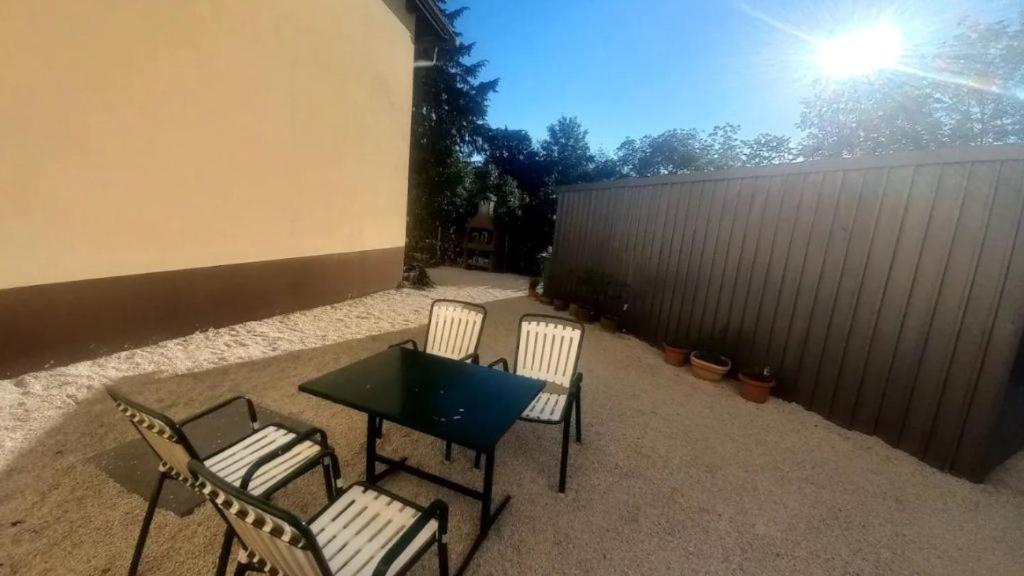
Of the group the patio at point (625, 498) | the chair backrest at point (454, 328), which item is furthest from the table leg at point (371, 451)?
the chair backrest at point (454, 328)

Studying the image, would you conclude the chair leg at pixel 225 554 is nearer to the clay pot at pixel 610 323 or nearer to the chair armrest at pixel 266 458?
the chair armrest at pixel 266 458

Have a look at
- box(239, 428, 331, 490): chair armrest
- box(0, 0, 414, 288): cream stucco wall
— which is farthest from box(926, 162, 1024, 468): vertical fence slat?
box(0, 0, 414, 288): cream stucco wall

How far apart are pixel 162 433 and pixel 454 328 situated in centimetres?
206

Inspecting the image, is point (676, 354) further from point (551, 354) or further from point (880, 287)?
point (551, 354)

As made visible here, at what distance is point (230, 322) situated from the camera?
4969 mm

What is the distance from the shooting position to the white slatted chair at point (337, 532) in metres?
1.02

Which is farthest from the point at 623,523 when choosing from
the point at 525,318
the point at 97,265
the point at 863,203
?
the point at 97,265

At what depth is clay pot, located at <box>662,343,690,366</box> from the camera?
4988mm

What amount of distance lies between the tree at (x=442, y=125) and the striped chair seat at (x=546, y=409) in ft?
30.8

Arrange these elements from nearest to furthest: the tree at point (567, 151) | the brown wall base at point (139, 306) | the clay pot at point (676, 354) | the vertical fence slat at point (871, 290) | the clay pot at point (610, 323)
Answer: the brown wall base at point (139, 306) → the vertical fence slat at point (871, 290) → the clay pot at point (676, 354) → the clay pot at point (610, 323) → the tree at point (567, 151)

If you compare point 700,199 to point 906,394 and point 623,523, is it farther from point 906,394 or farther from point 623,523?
point 623,523

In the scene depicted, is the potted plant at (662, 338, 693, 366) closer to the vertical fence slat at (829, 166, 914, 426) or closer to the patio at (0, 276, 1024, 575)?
the patio at (0, 276, 1024, 575)

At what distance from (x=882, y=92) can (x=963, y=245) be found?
16247 mm

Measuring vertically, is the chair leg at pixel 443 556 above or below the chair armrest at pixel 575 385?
below
